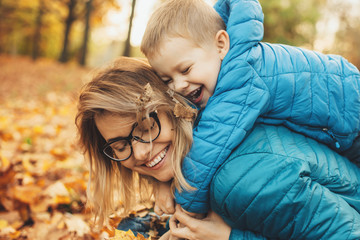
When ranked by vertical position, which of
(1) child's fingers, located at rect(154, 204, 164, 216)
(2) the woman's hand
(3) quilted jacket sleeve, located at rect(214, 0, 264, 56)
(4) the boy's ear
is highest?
(3) quilted jacket sleeve, located at rect(214, 0, 264, 56)

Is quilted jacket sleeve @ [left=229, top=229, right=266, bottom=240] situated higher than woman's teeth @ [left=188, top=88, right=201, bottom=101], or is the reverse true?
woman's teeth @ [left=188, top=88, right=201, bottom=101]

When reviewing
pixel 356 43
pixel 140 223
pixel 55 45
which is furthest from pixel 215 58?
pixel 55 45

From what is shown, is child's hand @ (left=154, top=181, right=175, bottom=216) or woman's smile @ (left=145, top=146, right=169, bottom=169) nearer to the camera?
woman's smile @ (left=145, top=146, right=169, bottom=169)

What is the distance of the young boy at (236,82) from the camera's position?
1518 millimetres

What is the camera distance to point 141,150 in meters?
1.65

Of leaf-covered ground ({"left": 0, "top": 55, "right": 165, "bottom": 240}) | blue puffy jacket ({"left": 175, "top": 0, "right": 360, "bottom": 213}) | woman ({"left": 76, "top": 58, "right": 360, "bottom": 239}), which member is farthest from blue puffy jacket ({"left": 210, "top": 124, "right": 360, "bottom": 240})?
leaf-covered ground ({"left": 0, "top": 55, "right": 165, "bottom": 240})

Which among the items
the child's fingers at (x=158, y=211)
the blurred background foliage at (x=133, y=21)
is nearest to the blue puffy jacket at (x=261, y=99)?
the child's fingers at (x=158, y=211)

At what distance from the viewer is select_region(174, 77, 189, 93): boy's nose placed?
170 centimetres

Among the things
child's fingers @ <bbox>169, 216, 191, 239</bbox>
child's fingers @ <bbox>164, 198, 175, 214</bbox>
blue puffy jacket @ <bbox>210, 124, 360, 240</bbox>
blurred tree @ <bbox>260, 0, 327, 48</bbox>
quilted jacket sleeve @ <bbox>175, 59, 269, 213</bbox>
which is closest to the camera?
blue puffy jacket @ <bbox>210, 124, 360, 240</bbox>

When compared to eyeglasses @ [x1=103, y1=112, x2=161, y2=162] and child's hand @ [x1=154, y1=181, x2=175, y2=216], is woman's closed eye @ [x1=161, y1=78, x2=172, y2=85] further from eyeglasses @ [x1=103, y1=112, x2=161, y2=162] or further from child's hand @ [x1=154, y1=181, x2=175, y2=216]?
child's hand @ [x1=154, y1=181, x2=175, y2=216]

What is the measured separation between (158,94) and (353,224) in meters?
1.15

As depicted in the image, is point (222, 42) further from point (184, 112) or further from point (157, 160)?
point (157, 160)

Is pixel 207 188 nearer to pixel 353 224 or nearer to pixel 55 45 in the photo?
pixel 353 224

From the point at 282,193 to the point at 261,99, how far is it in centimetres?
47
